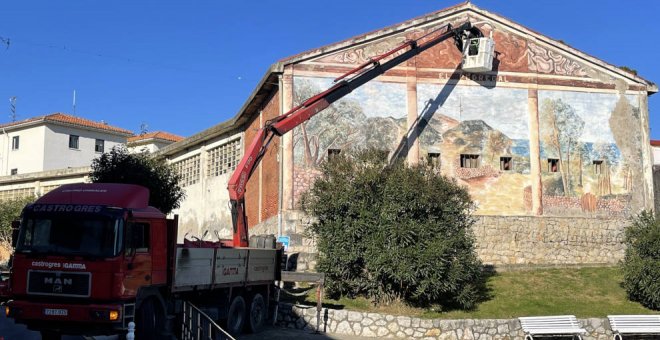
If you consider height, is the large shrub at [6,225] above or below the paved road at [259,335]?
above

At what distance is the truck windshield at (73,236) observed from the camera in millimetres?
10641

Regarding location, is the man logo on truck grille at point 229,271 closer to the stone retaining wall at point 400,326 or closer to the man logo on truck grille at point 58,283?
the stone retaining wall at point 400,326

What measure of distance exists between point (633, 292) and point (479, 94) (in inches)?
412

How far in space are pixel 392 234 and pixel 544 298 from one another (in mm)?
6868

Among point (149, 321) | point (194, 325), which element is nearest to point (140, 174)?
point (194, 325)

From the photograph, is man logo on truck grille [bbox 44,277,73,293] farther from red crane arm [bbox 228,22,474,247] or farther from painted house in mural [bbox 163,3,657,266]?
painted house in mural [bbox 163,3,657,266]

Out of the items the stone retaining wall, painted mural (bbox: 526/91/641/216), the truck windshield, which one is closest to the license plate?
the truck windshield

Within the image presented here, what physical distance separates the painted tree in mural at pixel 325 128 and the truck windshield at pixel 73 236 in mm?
14663

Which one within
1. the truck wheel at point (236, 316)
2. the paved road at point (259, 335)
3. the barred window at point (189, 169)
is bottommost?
the paved road at point (259, 335)

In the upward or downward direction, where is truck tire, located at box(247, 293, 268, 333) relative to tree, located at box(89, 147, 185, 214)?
downward

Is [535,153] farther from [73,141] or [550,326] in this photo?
[73,141]

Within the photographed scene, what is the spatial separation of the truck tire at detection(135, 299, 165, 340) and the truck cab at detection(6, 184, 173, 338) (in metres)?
0.32

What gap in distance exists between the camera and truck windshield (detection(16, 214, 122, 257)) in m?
10.6

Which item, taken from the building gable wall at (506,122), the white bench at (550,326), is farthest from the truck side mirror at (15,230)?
the building gable wall at (506,122)
